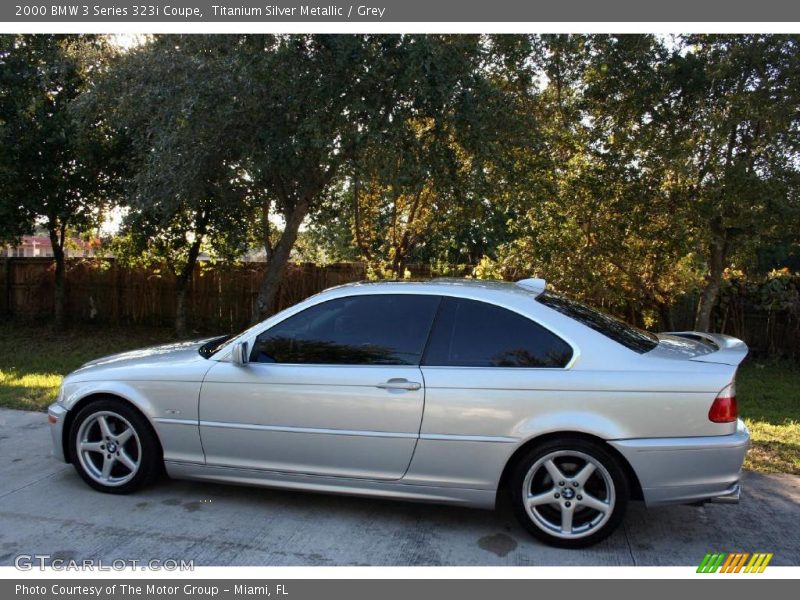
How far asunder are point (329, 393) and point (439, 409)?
728 millimetres

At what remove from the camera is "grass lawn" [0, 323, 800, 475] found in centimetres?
624

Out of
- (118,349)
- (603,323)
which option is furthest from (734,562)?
(118,349)

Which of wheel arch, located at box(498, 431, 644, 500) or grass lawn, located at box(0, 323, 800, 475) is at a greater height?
wheel arch, located at box(498, 431, 644, 500)

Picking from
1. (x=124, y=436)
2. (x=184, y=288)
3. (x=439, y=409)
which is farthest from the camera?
(x=184, y=288)

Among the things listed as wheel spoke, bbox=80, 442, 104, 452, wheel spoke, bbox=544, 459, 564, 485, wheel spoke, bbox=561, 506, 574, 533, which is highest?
wheel spoke, bbox=544, 459, 564, 485

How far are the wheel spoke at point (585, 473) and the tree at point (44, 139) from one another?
1003cm

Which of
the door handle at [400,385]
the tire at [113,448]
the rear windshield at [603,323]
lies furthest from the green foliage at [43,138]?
the rear windshield at [603,323]

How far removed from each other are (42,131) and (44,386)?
17.9 feet

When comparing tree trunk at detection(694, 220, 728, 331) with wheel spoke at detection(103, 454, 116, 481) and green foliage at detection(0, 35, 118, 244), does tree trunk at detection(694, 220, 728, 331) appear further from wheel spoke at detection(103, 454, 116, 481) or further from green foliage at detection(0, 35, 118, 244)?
green foliage at detection(0, 35, 118, 244)

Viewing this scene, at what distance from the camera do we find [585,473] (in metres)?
3.84

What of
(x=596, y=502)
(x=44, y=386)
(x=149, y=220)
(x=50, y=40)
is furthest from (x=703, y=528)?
(x=50, y=40)

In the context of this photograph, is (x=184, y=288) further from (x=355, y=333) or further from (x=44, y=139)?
(x=355, y=333)

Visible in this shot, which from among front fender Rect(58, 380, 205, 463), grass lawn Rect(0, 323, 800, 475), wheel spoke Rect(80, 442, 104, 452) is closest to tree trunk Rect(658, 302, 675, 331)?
grass lawn Rect(0, 323, 800, 475)

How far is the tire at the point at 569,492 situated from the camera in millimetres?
3818
